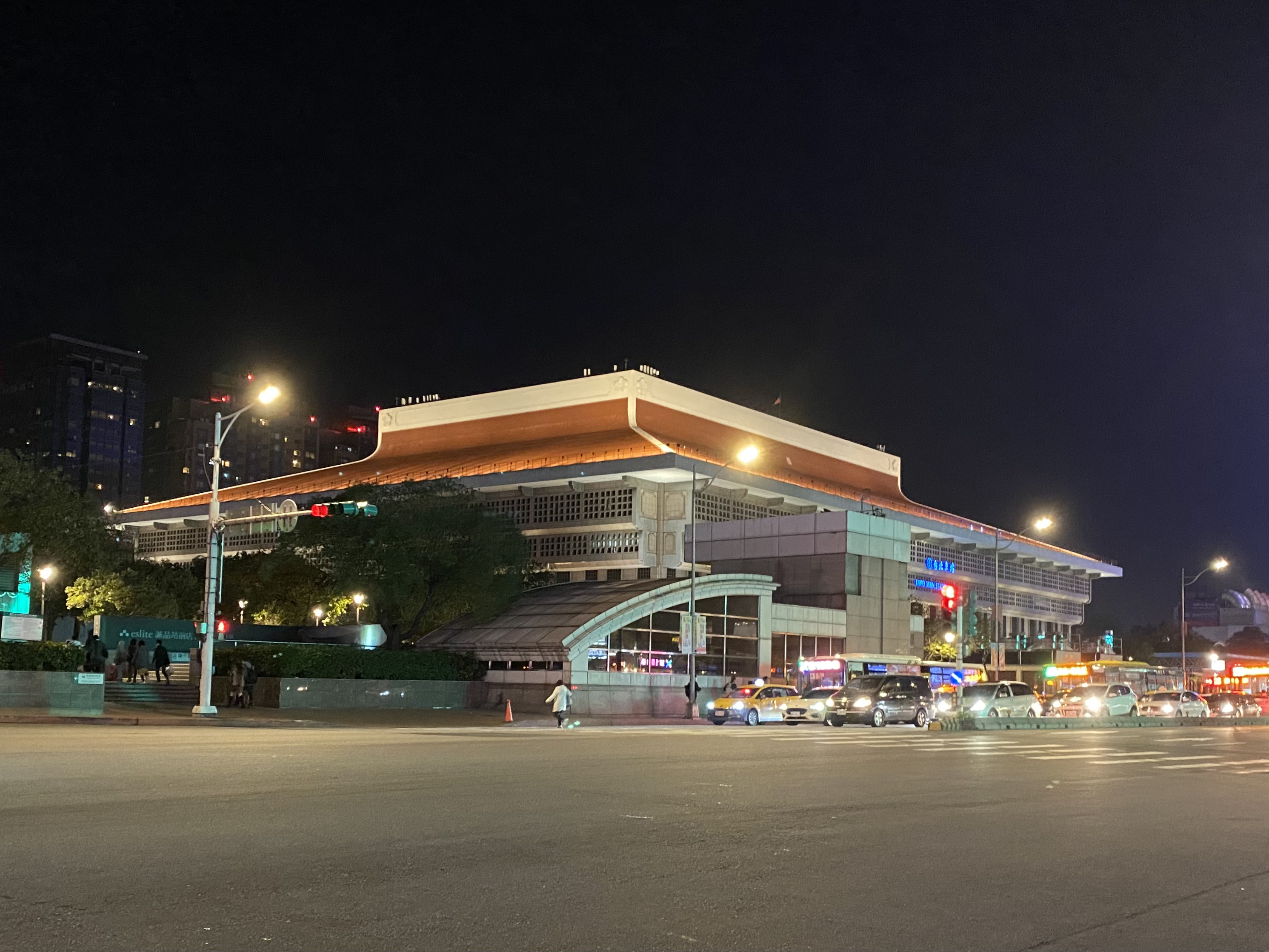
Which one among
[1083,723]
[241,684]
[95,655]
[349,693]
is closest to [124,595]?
[95,655]

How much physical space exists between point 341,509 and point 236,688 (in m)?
9.27

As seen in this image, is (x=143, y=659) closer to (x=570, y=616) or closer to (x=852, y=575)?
(x=570, y=616)

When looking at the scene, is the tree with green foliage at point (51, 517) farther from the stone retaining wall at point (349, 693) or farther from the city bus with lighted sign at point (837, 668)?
the city bus with lighted sign at point (837, 668)

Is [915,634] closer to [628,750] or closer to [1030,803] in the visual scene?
[628,750]

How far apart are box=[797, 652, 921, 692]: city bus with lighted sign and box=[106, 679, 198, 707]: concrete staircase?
1077 inches

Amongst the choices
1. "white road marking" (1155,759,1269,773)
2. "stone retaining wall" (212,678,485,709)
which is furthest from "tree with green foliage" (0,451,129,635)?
"white road marking" (1155,759,1269,773)

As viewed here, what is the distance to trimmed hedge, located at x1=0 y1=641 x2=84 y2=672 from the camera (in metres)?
35.6

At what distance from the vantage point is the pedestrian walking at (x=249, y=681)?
138 ft

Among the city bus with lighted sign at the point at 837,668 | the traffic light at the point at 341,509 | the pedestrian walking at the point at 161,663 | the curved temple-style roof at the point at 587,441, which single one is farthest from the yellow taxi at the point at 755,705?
the curved temple-style roof at the point at 587,441

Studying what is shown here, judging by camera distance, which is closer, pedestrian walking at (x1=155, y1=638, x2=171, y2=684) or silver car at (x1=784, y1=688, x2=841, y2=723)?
pedestrian walking at (x1=155, y1=638, x2=171, y2=684)

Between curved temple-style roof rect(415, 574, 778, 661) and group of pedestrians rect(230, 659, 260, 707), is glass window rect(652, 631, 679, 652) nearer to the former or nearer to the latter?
curved temple-style roof rect(415, 574, 778, 661)

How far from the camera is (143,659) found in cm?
5109

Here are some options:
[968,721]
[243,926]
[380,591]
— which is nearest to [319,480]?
[380,591]

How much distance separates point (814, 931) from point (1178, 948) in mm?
2099
